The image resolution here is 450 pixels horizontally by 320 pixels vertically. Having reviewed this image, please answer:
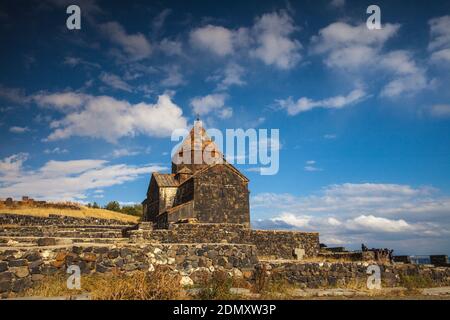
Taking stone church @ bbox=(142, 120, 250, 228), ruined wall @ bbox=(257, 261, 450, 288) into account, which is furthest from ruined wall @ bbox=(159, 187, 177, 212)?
ruined wall @ bbox=(257, 261, 450, 288)

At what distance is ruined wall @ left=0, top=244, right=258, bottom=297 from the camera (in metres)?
6.43

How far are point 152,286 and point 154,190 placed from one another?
25541mm

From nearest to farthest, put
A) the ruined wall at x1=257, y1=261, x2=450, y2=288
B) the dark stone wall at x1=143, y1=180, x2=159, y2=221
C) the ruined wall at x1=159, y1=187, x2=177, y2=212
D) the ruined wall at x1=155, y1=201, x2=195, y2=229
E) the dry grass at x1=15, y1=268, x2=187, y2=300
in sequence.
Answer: the dry grass at x1=15, y1=268, x2=187, y2=300, the ruined wall at x1=257, y1=261, x2=450, y2=288, the ruined wall at x1=155, y1=201, x2=195, y2=229, the ruined wall at x1=159, y1=187, x2=177, y2=212, the dark stone wall at x1=143, y1=180, x2=159, y2=221

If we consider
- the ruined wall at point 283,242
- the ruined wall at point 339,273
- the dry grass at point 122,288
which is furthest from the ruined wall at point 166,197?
the dry grass at point 122,288

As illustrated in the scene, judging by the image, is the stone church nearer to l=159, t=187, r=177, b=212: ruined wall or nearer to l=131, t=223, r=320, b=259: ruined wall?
l=159, t=187, r=177, b=212: ruined wall

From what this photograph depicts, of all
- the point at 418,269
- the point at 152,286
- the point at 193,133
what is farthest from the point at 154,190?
the point at 152,286

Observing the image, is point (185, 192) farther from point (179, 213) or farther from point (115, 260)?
point (115, 260)

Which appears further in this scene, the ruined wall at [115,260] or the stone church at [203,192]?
the stone church at [203,192]

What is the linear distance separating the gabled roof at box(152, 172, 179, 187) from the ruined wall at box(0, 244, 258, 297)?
2119 centimetres

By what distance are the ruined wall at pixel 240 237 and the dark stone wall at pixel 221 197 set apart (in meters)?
5.65

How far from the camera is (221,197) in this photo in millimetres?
25703

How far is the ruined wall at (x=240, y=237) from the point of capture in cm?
1514

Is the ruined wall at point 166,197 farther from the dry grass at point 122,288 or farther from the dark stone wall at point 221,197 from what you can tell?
the dry grass at point 122,288
